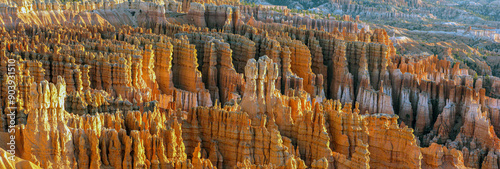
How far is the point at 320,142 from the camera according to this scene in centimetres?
2892

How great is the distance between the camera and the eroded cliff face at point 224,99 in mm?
24141

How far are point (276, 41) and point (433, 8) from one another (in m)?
126

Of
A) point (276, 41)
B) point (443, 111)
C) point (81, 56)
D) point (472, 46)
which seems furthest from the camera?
point (472, 46)

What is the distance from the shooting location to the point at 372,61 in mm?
57406

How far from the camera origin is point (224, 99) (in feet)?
165

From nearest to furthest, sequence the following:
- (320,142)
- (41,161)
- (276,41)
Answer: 1. (41,161)
2. (320,142)
3. (276,41)

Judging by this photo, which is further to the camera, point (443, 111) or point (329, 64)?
point (329, 64)

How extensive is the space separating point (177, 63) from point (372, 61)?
15.3 meters

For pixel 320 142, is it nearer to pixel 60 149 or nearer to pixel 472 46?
pixel 60 149

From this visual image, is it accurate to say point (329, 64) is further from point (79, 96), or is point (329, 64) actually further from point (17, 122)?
point (17, 122)

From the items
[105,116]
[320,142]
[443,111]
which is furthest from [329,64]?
[105,116]

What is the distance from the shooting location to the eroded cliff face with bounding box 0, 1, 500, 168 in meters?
24.1

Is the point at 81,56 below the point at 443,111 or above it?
above

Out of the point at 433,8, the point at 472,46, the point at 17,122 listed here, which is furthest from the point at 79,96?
the point at 433,8
